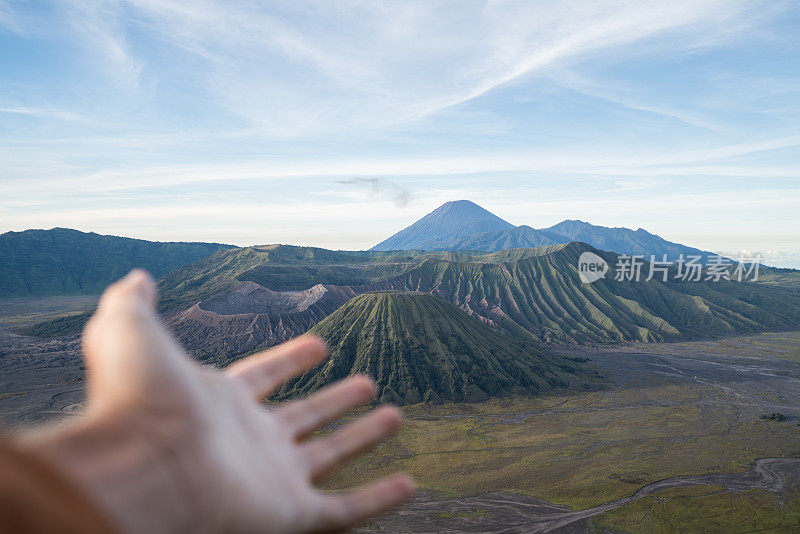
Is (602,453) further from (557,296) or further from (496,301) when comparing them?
(557,296)

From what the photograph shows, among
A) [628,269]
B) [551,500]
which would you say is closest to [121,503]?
[551,500]

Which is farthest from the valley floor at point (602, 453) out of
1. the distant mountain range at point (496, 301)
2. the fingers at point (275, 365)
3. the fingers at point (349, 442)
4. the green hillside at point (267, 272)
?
the green hillside at point (267, 272)

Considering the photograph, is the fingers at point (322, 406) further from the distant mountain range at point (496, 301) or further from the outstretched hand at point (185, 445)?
the distant mountain range at point (496, 301)

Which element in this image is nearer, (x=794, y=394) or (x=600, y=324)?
(x=794, y=394)

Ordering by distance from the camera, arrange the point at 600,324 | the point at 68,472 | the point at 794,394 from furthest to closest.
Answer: the point at 600,324
the point at 794,394
the point at 68,472

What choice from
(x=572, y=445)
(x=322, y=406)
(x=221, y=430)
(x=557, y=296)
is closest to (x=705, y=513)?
(x=572, y=445)

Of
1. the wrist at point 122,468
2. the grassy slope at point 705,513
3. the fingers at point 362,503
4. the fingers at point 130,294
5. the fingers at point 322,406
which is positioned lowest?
the grassy slope at point 705,513

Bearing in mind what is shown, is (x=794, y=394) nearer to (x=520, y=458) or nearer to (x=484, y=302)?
(x=520, y=458)
